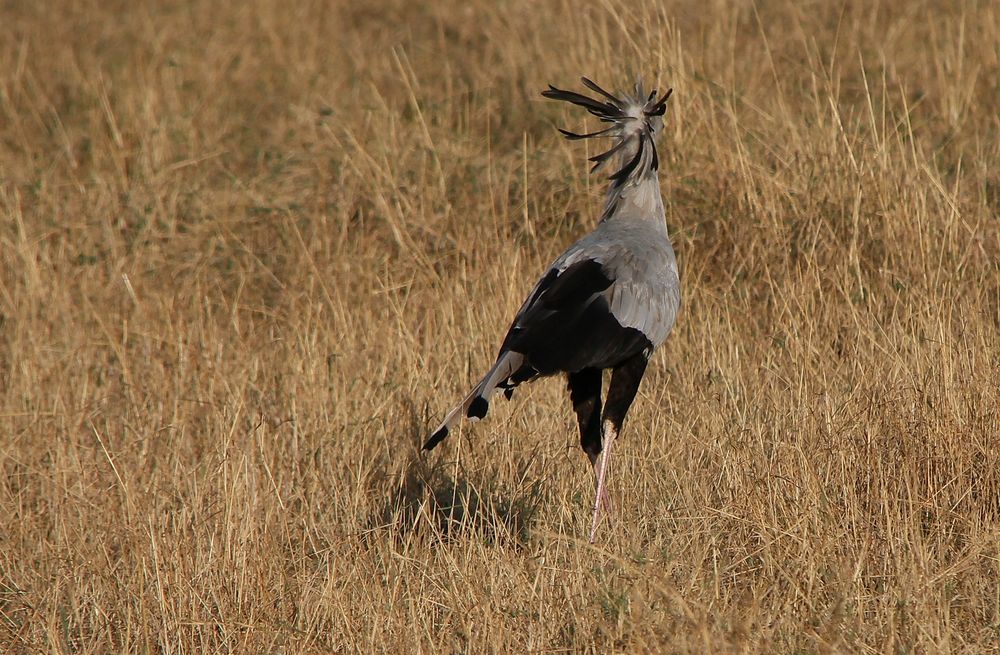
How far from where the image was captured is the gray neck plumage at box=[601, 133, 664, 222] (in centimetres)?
489

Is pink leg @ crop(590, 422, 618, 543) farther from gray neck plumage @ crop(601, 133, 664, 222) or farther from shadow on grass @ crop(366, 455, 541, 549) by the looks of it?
gray neck plumage @ crop(601, 133, 664, 222)

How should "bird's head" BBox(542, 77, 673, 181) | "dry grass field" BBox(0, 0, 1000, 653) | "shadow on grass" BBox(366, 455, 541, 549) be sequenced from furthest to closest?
"bird's head" BBox(542, 77, 673, 181), "shadow on grass" BBox(366, 455, 541, 549), "dry grass field" BBox(0, 0, 1000, 653)

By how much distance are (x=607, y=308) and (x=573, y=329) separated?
0.67ft

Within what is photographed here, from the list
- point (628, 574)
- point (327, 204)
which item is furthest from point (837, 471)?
point (327, 204)

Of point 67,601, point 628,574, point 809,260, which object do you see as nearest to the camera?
point 628,574

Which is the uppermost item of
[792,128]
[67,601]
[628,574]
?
[792,128]

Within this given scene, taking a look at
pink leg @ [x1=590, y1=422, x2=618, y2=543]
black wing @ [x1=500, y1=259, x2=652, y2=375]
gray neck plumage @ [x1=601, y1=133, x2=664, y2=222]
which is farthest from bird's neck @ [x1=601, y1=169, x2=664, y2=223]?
pink leg @ [x1=590, y1=422, x2=618, y2=543]

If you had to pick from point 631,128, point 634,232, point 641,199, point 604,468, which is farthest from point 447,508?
point 631,128

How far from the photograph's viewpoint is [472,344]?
5453mm

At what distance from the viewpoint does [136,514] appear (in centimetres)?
430

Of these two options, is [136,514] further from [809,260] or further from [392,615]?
[809,260]

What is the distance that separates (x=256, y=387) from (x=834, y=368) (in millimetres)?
2368

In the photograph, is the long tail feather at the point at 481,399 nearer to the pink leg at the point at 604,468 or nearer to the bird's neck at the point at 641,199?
the pink leg at the point at 604,468

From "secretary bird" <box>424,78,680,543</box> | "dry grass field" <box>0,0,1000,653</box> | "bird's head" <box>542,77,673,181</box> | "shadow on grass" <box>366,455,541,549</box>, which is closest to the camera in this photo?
"dry grass field" <box>0,0,1000,653</box>
